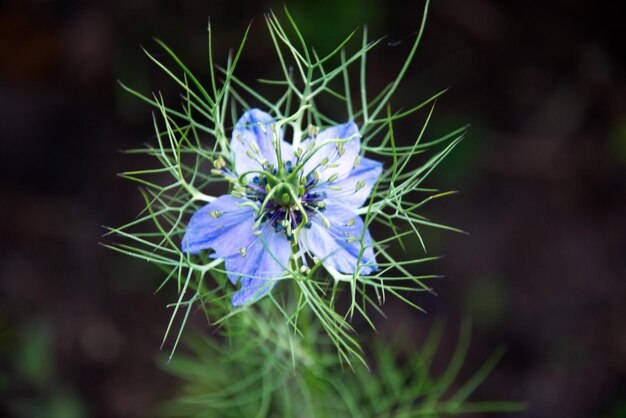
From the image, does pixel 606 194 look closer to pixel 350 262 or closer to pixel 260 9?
pixel 260 9

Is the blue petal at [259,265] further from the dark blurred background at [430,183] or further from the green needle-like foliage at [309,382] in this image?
the dark blurred background at [430,183]

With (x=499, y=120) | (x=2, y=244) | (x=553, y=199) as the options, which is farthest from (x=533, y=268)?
(x=2, y=244)

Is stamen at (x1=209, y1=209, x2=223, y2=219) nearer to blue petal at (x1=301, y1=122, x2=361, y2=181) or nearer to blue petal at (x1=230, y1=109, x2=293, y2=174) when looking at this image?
blue petal at (x1=230, y1=109, x2=293, y2=174)

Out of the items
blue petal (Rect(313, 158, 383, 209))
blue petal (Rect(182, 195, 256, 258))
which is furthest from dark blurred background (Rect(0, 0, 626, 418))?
blue petal (Rect(182, 195, 256, 258))

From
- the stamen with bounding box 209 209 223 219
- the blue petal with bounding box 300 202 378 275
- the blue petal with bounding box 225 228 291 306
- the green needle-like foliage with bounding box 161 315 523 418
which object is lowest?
the green needle-like foliage with bounding box 161 315 523 418

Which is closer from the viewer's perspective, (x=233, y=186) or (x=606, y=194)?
(x=233, y=186)

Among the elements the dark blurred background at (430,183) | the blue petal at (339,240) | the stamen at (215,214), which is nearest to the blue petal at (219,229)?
the stamen at (215,214)

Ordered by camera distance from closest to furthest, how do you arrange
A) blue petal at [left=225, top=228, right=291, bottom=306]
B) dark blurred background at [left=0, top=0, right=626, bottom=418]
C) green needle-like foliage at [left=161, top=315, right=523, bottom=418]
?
blue petal at [left=225, top=228, right=291, bottom=306] → green needle-like foliage at [left=161, top=315, right=523, bottom=418] → dark blurred background at [left=0, top=0, right=626, bottom=418]

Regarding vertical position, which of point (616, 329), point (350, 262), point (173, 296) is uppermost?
point (350, 262)
